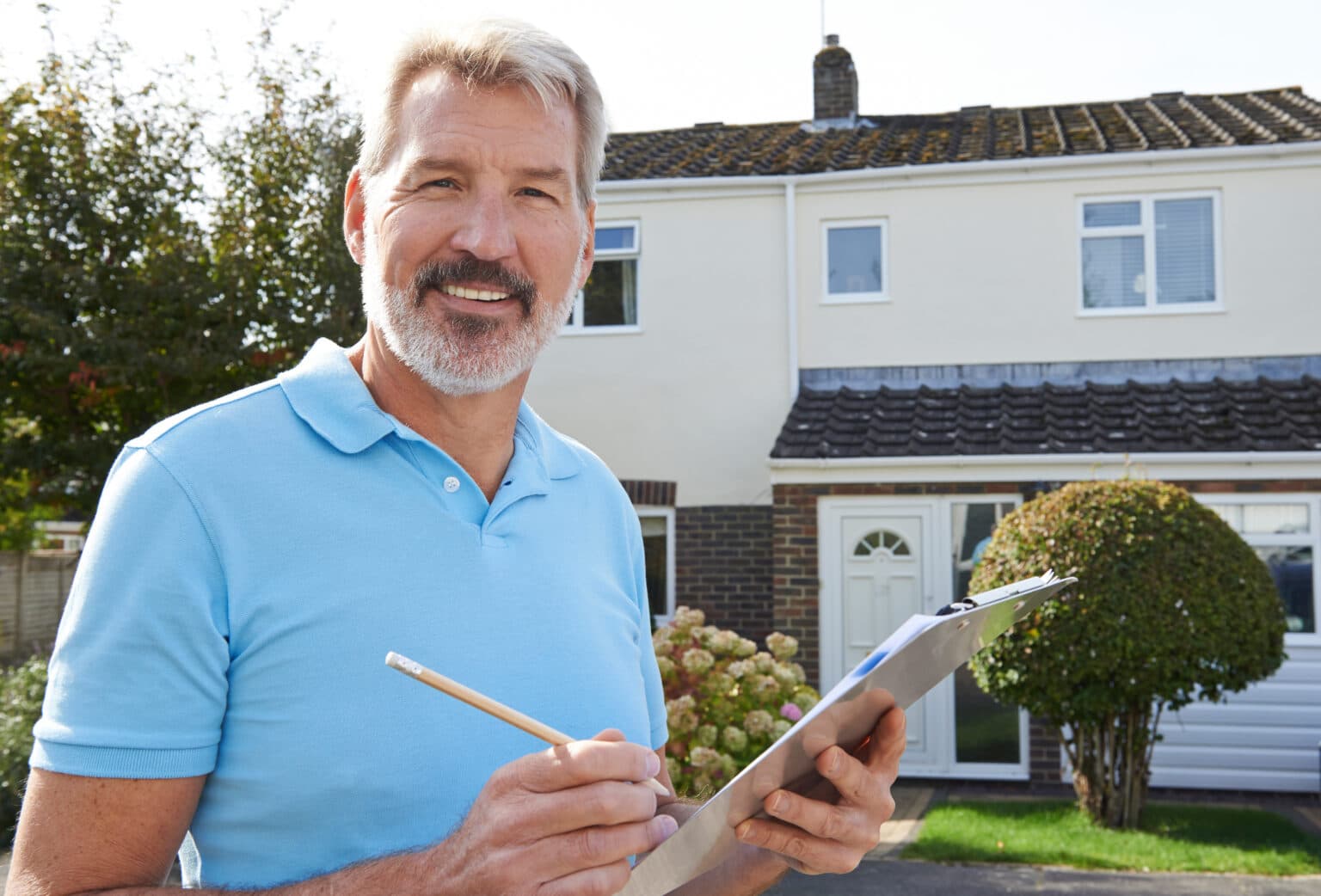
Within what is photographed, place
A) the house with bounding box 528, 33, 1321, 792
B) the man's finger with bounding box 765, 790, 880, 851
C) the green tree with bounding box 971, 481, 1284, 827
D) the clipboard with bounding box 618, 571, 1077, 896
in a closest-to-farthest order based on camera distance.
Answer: the clipboard with bounding box 618, 571, 1077, 896 → the man's finger with bounding box 765, 790, 880, 851 → the green tree with bounding box 971, 481, 1284, 827 → the house with bounding box 528, 33, 1321, 792

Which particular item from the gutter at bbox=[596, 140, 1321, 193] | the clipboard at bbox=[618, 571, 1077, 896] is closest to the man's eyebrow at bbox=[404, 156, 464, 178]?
the clipboard at bbox=[618, 571, 1077, 896]

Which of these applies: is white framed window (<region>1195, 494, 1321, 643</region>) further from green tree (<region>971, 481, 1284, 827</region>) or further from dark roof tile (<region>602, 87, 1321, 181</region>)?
dark roof tile (<region>602, 87, 1321, 181</region>)

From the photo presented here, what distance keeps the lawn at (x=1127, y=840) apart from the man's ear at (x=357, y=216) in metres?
7.73

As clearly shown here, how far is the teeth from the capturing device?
1808 mm

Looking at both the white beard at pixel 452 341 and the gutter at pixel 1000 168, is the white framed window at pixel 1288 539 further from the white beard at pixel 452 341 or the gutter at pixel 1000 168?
the white beard at pixel 452 341

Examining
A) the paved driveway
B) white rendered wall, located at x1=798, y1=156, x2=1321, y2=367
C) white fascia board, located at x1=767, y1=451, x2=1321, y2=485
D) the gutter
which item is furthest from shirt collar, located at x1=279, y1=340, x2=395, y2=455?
the gutter

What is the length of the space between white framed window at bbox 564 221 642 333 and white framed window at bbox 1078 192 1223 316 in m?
4.82

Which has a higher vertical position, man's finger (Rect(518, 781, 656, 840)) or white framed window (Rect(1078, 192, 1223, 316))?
white framed window (Rect(1078, 192, 1223, 316))

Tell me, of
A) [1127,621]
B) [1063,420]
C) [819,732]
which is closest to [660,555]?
[1063,420]

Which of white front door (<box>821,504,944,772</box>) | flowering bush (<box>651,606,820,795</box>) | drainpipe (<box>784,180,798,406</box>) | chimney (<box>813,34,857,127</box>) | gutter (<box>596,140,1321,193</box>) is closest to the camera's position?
flowering bush (<box>651,606,820,795</box>)

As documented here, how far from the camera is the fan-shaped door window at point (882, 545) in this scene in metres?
12.0

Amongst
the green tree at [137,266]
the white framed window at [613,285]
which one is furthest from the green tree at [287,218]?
the white framed window at [613,285]

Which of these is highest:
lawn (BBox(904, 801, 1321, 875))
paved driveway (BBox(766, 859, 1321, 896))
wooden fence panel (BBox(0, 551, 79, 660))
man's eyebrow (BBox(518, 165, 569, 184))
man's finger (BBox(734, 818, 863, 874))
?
man's eyebrow (BBox(518, 165, 569, 184))

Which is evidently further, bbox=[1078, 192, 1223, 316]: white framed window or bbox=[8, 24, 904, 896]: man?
bbox=[1078, 192, 1223, 316]: white framed window
